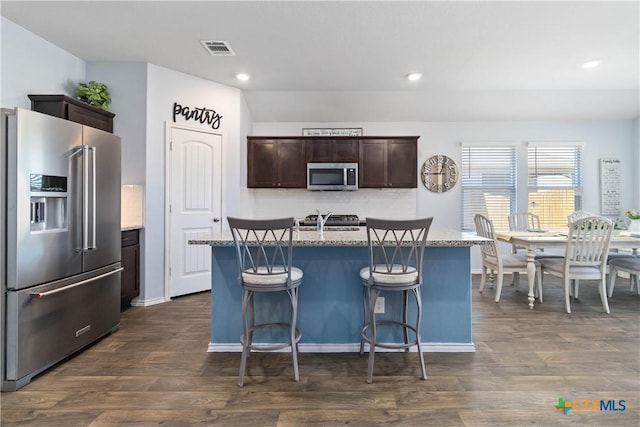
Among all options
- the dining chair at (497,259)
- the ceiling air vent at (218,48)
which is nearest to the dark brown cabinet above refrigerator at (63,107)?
the ceiling air vent at (218,48)

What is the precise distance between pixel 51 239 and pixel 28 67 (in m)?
1.95

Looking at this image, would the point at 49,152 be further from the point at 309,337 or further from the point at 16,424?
the point at 309,337

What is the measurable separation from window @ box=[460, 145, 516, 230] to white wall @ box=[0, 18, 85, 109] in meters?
5.27

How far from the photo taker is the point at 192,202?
4066mm

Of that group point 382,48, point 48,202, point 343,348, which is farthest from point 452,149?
point 48,202

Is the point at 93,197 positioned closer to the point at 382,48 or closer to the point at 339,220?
the point at 382,48

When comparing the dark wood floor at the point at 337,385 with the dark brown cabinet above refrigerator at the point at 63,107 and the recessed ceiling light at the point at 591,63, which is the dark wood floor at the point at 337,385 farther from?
the recessed ceiling light at the point at 591,63

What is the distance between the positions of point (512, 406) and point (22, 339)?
Answer: 9.48 feet

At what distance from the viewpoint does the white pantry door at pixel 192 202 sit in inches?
154

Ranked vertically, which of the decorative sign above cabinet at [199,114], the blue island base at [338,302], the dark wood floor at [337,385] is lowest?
the dark wood floor at [337,385]

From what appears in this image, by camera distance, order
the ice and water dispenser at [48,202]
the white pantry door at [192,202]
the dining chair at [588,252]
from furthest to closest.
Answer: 1. the white pantry door at [192,202]
2. the dining chair at [588,252]
3. the ice and water dispenser at [48,202]

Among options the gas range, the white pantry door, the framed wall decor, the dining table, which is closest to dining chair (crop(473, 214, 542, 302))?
the dining table

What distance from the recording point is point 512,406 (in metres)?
1.86

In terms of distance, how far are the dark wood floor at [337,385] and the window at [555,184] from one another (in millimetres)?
2769
